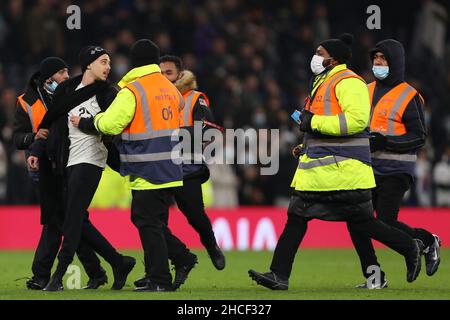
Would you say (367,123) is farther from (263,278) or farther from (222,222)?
(222,222)

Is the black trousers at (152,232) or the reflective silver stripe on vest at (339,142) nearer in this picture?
the black trousers at (152,232)

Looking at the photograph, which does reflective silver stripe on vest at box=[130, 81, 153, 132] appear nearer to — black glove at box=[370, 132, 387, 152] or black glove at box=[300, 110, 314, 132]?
black glove at box=[300, 110, 314, 132]

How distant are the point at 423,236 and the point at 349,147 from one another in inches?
67.3

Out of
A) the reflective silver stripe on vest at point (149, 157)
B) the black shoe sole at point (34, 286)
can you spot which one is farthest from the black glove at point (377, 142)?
the black shoe sole at point (34, 286)

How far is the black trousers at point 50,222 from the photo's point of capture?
1229 centimetres

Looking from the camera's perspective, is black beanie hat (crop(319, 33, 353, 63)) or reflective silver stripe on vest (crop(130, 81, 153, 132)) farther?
black beanie hat (crop(319, 33, 353, 63))

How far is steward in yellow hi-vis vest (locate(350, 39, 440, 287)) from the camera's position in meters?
12.6

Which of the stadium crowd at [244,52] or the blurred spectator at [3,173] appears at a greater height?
the stadium crowd at [244,52]

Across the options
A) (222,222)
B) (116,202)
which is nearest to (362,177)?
(222,222)

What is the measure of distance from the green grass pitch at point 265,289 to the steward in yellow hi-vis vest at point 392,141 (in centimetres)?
46

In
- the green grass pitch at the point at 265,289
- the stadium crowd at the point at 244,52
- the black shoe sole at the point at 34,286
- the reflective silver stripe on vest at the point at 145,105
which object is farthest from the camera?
the stadium crowd at the point at 244,52

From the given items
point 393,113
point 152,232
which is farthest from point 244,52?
point 152,232

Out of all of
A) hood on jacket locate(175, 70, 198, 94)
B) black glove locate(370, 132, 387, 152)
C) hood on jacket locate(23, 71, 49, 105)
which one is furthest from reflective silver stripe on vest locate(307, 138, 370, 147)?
hood on jacket locate(23, 71, 49, 105)

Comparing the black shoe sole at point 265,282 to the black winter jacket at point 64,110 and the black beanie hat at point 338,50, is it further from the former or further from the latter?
the black beanie hat at point 338,50
